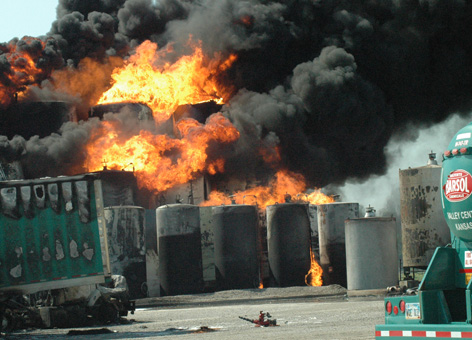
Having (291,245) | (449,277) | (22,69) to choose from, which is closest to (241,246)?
(291,245)

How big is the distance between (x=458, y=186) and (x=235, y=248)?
30324 millimetres

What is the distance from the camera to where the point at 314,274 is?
3928cm

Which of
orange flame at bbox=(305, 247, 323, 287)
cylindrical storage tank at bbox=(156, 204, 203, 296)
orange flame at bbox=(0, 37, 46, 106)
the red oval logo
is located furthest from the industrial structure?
orange flame at bbox=(0, 37, 46, 106)

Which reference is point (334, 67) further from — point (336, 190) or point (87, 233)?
point (87, 233)

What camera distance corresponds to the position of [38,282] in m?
19.8

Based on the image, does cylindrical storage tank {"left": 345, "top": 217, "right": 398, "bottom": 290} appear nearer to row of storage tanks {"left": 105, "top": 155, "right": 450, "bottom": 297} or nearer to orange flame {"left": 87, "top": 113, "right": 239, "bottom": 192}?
row of storage tanks {"left": 105, "top": 155, "right": 450, "bottom": 297}

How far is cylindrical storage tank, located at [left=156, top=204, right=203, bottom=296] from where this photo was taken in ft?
125

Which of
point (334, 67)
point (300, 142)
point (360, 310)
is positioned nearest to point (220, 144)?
point (300, 142)

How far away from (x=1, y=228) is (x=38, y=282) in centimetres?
171

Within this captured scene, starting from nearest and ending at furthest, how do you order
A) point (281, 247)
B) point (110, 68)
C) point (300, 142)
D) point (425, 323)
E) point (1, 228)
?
1. point (425, 323)
2. point (1, 228)
3. point (281, 247)
4. point (300, 142)
5. point (110, 68)

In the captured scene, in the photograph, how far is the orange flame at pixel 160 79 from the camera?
179ft

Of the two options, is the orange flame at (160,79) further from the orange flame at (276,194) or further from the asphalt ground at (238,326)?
the asphalt ground at (238,326)

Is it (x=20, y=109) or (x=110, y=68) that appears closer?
(x=20, y=109)

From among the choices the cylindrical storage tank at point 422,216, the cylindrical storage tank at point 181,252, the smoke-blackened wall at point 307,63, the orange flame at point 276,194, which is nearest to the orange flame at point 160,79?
the smoke-blackened wall at point 307,63
